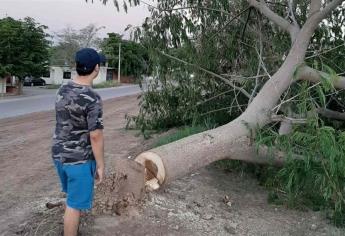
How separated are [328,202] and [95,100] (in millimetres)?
3382

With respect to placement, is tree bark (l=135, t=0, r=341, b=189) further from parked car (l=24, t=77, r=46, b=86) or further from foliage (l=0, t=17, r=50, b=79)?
parked car (l=24, t=77, r=46, b=86)

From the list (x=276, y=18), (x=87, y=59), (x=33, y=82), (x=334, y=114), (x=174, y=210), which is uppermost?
(x=276, y=18)

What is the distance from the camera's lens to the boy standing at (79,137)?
12.3ft

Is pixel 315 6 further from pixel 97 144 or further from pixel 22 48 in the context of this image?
pixel 22 48

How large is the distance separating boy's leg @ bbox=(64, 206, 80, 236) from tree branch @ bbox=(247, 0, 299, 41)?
154 inches

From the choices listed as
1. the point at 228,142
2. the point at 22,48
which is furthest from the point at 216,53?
the point at 22,48

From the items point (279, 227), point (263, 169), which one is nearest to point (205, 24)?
point (263, 169)

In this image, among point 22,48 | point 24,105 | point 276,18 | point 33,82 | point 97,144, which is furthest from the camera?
point 33,82

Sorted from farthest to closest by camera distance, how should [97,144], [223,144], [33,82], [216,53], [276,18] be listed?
[33,82] < [216,53] < [276,18] < [223,144] < [97,144]

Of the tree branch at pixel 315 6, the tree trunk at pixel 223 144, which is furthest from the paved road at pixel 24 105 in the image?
the tree trunk at pixel 223 144

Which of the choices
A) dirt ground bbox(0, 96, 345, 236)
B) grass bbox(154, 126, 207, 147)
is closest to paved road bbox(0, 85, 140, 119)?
grass bbox(154, 126, 207, 147)

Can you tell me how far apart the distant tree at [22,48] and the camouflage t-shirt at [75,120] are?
28.6 meters

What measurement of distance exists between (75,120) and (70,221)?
78 cm

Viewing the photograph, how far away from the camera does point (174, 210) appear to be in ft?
16.6
